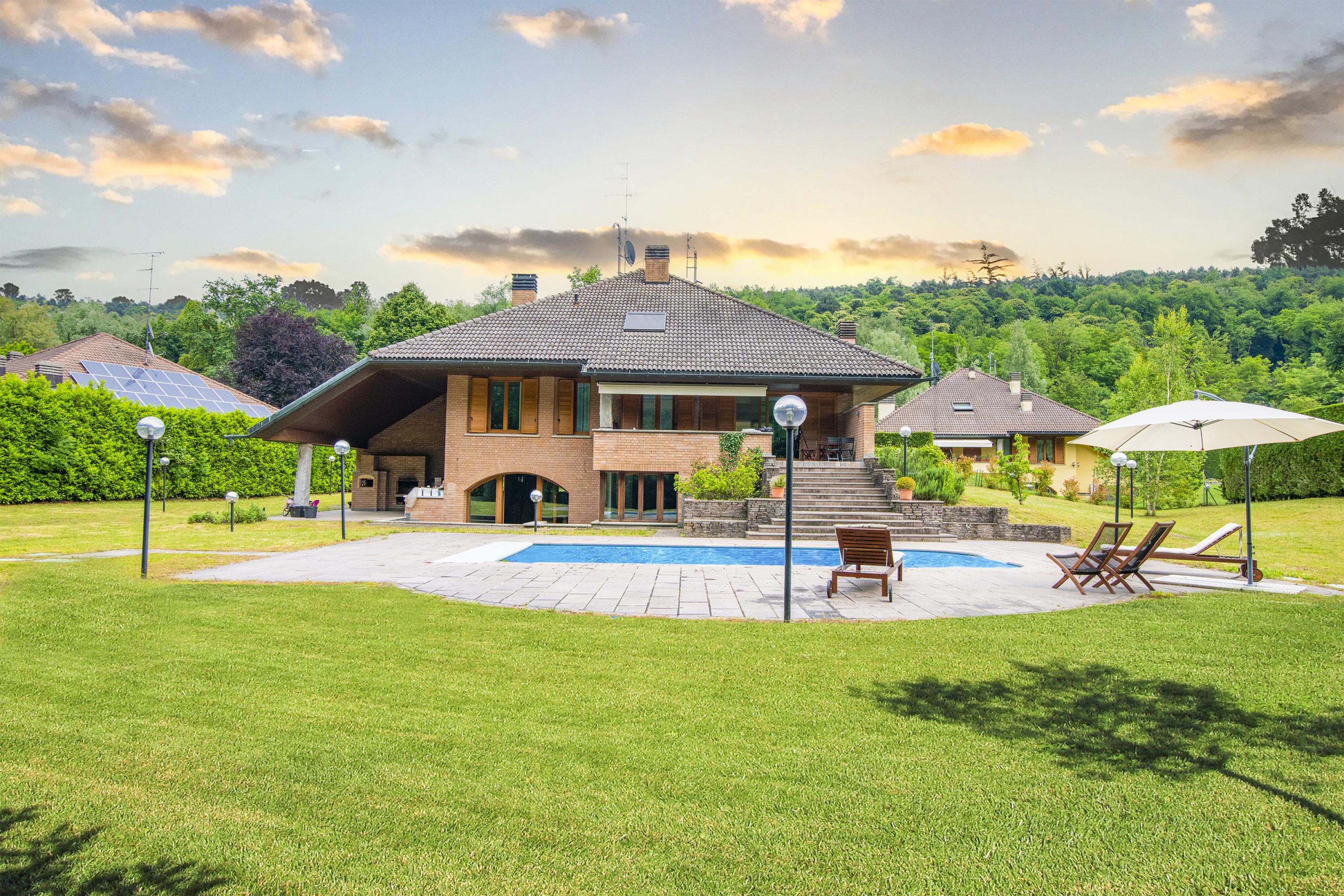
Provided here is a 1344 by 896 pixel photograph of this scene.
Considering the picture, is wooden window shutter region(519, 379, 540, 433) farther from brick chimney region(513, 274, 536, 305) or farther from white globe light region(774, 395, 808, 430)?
white globe light region(774, 395, 808, 430)

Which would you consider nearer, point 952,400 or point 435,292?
point 952,400

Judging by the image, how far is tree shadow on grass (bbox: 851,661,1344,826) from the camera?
4.01m

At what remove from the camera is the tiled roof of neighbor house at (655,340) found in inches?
836

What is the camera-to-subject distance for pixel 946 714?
15.8 feet

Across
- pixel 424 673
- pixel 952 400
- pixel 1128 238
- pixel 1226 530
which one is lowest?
pixel 424 673

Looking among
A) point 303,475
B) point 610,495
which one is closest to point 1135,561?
point 610,495

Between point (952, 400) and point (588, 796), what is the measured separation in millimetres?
45613

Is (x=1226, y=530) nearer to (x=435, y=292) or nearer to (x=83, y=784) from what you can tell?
(x=83, y=784)

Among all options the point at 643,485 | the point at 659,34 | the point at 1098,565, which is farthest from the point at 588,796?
the point at 659,34

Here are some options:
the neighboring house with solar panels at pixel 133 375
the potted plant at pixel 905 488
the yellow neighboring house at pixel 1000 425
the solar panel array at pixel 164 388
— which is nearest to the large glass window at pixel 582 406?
the potted plant at pixel 905 488

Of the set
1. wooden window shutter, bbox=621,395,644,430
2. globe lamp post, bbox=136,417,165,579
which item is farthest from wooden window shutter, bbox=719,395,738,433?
globe lamp post, bbox=136,417,165,579

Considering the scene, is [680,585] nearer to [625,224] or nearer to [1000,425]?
[625,224]

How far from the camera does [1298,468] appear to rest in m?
24.2

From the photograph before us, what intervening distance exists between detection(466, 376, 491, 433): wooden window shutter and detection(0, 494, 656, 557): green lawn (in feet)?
11.3
